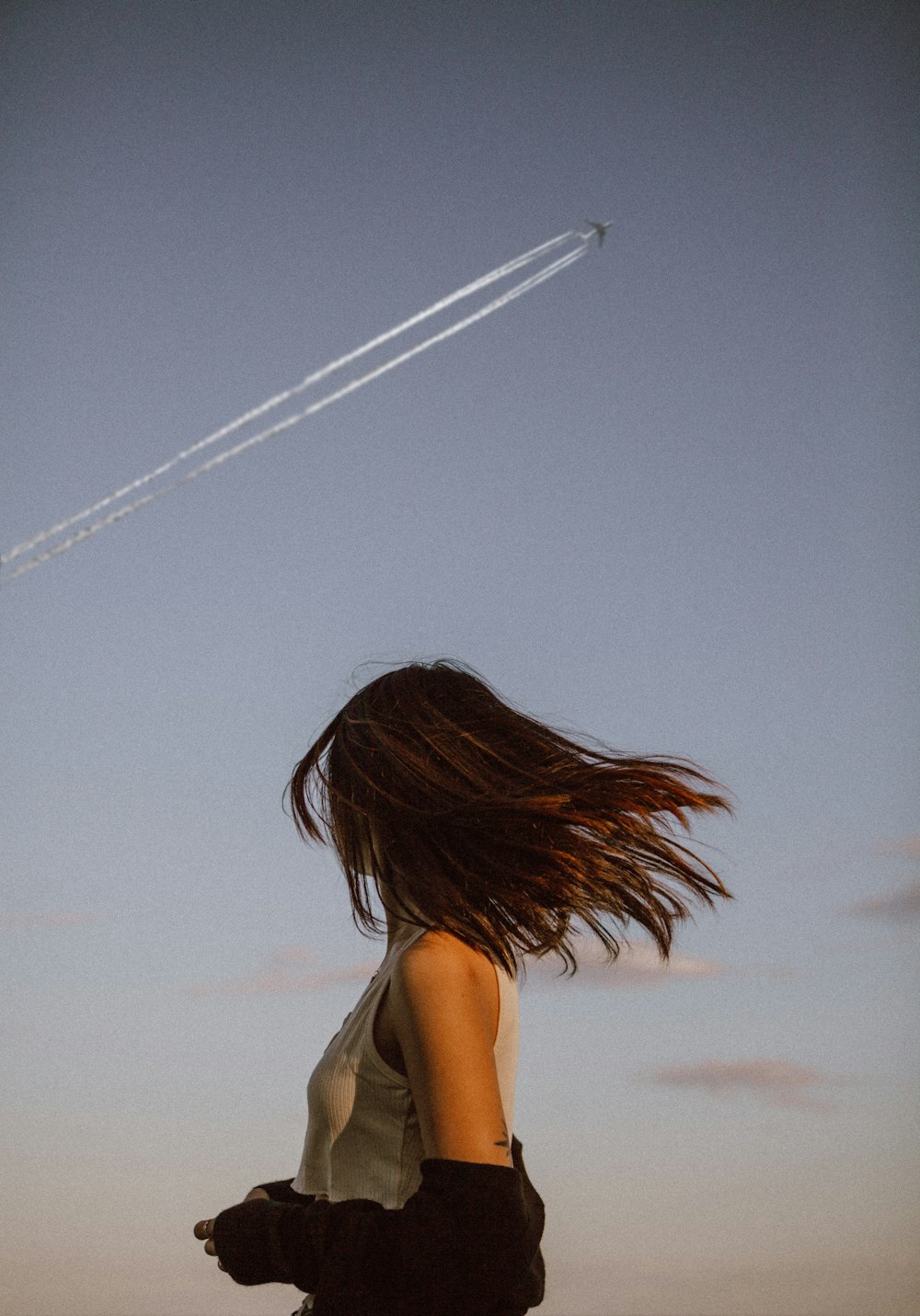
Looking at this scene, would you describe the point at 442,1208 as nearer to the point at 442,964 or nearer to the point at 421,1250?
the point at 421,1250

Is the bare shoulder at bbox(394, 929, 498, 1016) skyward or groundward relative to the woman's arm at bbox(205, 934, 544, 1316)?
skyward

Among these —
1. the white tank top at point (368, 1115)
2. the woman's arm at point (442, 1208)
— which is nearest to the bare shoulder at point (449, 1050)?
the woman's arm at point (442, 1208)

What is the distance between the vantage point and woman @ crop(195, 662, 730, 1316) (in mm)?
4262

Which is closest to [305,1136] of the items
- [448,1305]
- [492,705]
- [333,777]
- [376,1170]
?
[376,1170]

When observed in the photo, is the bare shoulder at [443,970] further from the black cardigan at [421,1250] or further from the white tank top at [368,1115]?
the black cardigan at [421,1250]

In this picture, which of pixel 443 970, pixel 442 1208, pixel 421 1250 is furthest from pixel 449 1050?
pixel 421 1250

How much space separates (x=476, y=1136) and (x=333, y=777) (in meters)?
1.52

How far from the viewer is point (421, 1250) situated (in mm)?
4223

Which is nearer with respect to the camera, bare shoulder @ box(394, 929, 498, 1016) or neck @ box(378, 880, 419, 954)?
bare shoulder @ box(394, 929, 498, 1016)

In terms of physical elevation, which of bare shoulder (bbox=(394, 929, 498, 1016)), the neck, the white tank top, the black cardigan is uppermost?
the neck

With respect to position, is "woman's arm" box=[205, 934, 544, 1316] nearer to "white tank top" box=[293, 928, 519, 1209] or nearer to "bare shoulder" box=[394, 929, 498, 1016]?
"bare shoulder" box=[394, 929, 498, 1016]

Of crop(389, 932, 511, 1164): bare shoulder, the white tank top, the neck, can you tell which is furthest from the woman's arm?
the neck

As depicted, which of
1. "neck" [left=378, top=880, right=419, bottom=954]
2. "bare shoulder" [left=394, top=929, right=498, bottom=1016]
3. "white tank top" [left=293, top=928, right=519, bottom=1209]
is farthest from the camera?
"neck" [left=378, top=880, right=419, bottom=954]

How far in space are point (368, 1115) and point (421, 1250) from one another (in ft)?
1.84
